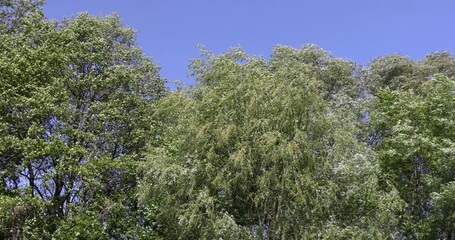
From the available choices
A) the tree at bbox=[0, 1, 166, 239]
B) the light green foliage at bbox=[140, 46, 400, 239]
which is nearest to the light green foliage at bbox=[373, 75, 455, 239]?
the light green foliage at bbox=[140, 46, 400, 239]

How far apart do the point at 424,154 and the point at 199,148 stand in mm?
9392

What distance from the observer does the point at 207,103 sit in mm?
16453

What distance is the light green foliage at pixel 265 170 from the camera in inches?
582

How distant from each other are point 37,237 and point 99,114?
216 inches

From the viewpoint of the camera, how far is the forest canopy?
15055 mm

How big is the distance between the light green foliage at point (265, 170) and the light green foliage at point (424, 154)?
3.66 metres

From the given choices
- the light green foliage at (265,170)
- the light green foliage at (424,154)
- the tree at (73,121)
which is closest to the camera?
the light green foliage at (265,170)

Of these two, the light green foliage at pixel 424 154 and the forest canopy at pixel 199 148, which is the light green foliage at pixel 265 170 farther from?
the light green foliage at pixel 424 154

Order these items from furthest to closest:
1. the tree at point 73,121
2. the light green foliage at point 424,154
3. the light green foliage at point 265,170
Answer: the light green foliage at point 424,154 → the tree at point 73,121 → the light green foliage at point 265,170

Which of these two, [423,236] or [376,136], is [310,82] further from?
[376,136]

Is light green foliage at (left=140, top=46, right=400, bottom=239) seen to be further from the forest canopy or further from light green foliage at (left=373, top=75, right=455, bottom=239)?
light green foliage at (left=373, top=75, right=455, bottom=239)

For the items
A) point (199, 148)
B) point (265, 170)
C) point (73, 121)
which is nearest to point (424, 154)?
point (265, 170)

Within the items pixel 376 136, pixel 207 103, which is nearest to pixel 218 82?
pixel 207 103

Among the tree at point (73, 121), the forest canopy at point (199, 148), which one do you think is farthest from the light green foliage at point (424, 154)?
the tree at point (73, 121)
